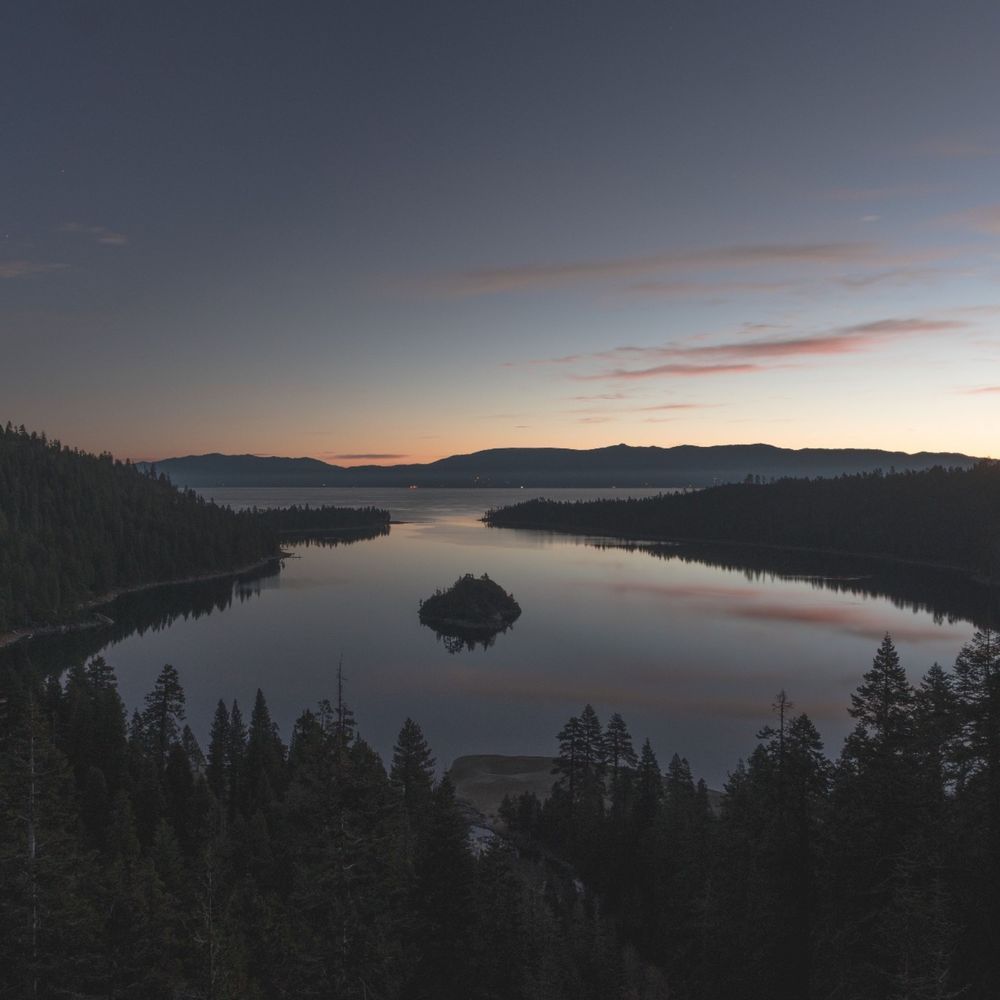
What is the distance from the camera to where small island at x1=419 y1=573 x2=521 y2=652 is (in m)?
110

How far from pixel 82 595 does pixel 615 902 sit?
4876 inches

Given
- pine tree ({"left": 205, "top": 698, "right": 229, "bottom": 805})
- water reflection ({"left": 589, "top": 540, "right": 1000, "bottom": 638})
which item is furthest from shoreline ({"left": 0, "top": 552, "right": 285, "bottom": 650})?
water reflection ({"left": 589, "top": 540, "right": 1000, "bottom": 638})

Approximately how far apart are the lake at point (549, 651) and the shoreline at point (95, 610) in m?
3.82

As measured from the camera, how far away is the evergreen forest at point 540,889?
52.6 feet

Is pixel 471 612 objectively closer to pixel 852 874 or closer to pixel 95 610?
pixel 95 610

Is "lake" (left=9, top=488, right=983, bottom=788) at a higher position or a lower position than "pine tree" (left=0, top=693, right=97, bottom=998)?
lower

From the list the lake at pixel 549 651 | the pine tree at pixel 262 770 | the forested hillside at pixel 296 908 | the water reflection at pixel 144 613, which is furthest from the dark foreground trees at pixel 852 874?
the water reflection at pixel 144 613

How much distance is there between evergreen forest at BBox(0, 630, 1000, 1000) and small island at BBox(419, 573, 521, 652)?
7250 centimetres

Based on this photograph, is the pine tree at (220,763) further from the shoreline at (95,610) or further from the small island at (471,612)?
the shoreline at (95,610)

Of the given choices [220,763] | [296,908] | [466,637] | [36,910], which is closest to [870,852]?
[296,908]

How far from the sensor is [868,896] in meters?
20.3

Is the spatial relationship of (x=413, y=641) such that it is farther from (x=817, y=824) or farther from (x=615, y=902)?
(x=817, y=824)

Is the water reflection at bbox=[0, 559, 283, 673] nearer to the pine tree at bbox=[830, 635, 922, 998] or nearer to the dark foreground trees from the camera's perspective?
the dark foreground trees

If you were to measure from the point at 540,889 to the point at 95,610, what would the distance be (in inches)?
4668
